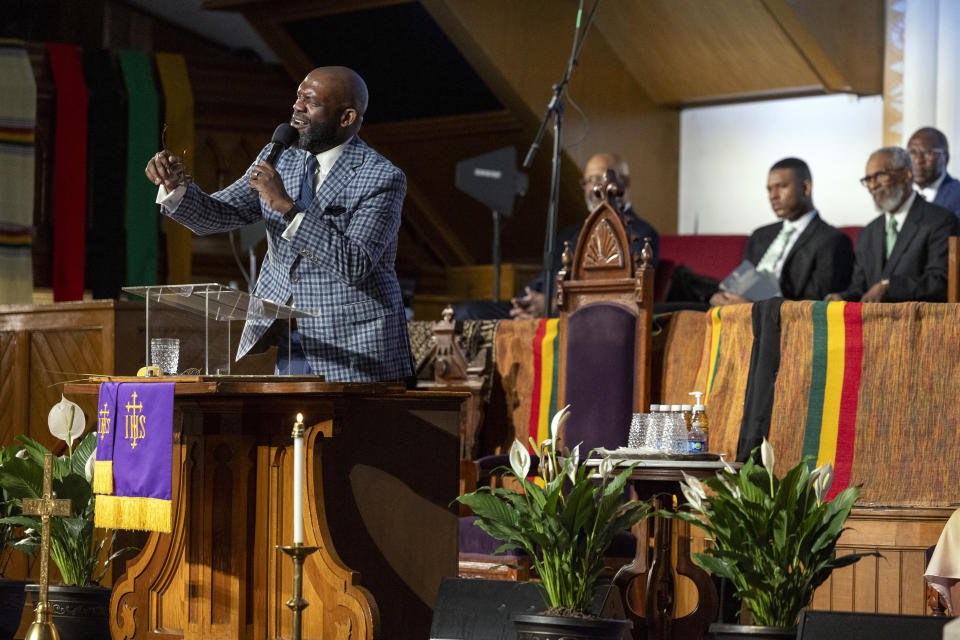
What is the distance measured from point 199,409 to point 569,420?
6.31ft

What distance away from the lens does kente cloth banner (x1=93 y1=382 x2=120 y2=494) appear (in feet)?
8.99

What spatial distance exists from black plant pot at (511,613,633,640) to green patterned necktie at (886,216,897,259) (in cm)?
289

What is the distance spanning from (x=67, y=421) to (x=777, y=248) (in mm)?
2942

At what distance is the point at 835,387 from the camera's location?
402cm

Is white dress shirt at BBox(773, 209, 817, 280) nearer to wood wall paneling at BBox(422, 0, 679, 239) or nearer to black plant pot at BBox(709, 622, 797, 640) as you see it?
wood wall paneling at BBox(422, 0, 679, 239)

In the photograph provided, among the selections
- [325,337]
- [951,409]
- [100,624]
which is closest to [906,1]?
[951,409]

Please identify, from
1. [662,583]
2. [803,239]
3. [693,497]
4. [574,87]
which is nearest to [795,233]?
[803,239]

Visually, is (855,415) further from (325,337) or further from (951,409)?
(325,337)

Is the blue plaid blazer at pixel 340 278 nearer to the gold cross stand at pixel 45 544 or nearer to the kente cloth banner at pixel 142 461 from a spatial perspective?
the kente cloth banner at pixel 142 461

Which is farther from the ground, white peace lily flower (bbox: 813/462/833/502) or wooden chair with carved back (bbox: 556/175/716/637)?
wooden chair with carved back (bbox: 556/175/716/637)

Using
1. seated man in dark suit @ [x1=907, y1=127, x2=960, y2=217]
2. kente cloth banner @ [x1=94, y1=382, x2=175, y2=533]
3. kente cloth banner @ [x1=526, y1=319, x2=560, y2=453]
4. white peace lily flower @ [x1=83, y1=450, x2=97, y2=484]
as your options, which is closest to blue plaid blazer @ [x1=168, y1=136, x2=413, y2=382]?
kente cloth banner @ [x1=94, y1=382, x2=175, y2=533]

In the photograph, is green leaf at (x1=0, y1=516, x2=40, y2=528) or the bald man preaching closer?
the bald man preaching

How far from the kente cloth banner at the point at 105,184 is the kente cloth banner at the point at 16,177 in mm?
355

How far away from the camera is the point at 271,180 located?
273 centimetres
